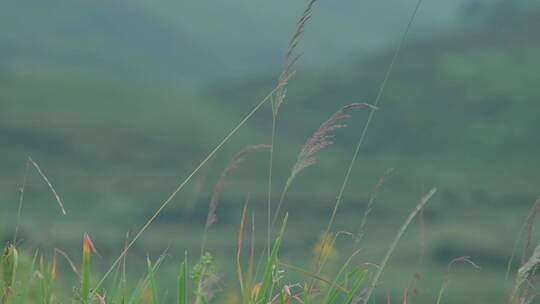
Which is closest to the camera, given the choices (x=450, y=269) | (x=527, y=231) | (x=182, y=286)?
(x=182, y=286)

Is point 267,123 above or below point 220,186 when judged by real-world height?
below

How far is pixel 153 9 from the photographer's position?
93000 mm

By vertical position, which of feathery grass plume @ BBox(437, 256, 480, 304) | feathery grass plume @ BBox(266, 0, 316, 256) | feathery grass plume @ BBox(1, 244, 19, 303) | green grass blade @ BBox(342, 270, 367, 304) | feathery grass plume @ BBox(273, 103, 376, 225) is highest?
feathery grass plume @ BBox(266, 0, 316, 256)

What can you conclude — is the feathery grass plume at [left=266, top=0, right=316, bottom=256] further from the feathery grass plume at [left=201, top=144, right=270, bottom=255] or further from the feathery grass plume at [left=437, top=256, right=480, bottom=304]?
the feathery grass plume at [left=437, top=256, right=480, bottom=304]

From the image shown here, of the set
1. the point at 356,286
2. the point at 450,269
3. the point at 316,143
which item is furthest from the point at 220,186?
the point at 450,269

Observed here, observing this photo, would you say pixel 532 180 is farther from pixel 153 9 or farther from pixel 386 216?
pixel 153 9

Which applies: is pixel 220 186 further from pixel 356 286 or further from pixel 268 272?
pixel 356 286

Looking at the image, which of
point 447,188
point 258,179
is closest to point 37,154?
point 258,179

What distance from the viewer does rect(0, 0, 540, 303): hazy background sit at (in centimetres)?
5722

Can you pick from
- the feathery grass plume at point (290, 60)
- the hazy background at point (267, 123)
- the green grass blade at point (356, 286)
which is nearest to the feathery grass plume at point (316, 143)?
the feathery grass plume at point (290, 60)

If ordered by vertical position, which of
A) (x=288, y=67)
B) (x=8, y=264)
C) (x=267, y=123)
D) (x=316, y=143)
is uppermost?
(x=288, y=67)

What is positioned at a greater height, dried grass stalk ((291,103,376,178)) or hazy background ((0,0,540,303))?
dried grass stalk ((291,103,376,178))

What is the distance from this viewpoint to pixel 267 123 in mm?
78875

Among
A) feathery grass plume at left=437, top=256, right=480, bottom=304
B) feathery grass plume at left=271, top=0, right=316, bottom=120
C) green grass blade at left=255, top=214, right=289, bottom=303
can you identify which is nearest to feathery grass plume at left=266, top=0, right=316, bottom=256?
feathery grass plume at left=271, top=0, right=316, bottom=120
